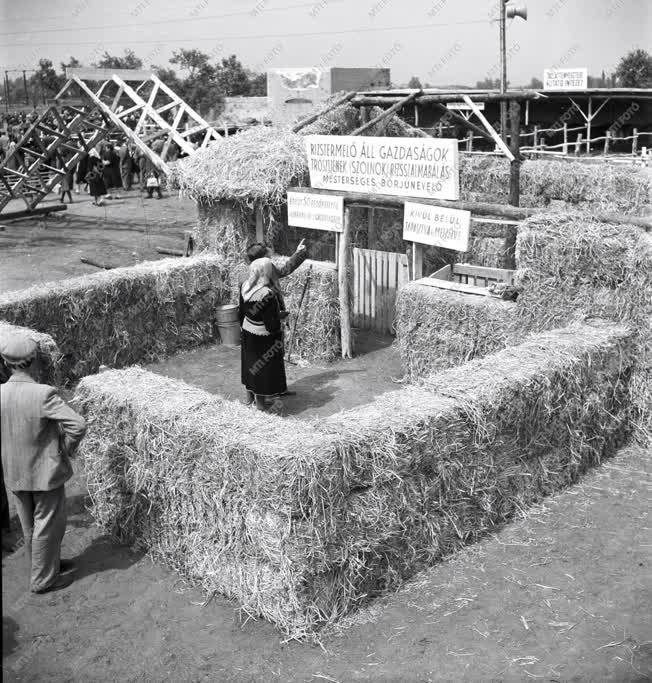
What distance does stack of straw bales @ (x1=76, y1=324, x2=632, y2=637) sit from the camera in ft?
17.6

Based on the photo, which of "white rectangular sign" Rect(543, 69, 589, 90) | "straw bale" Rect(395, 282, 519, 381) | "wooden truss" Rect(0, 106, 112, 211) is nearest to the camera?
"straw bale" Rect(395, 282, 519, 381)

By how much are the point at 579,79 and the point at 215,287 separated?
67.6 ft

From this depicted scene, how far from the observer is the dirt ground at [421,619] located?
507cm

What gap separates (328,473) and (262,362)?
14.1 ft

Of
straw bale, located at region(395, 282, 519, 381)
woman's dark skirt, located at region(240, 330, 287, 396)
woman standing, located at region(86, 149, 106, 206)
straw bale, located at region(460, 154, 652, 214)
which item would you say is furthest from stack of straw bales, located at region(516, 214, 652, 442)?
woman standing, located at region(86, 149, 106, 206)

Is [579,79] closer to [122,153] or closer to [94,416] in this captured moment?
[122,153]

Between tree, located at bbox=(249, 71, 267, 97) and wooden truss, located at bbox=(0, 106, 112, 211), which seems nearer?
wooden truss, located at bbox=(0, 106, 112, 211)

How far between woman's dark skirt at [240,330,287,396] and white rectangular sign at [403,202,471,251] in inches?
95.7

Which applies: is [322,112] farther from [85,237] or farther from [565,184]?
[85,237]

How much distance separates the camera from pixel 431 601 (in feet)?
18.9

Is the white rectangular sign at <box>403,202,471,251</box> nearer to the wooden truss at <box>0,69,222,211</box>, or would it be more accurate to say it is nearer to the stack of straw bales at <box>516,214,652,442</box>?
the stack of straw bales at <box>516,214,652,442</box>

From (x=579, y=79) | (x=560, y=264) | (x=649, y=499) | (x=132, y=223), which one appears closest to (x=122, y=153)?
(x=132, y=223)

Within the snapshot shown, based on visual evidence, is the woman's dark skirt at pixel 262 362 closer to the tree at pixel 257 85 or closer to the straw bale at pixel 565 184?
the straw bale at pixel 565 184

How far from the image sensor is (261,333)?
9391 millimetres
